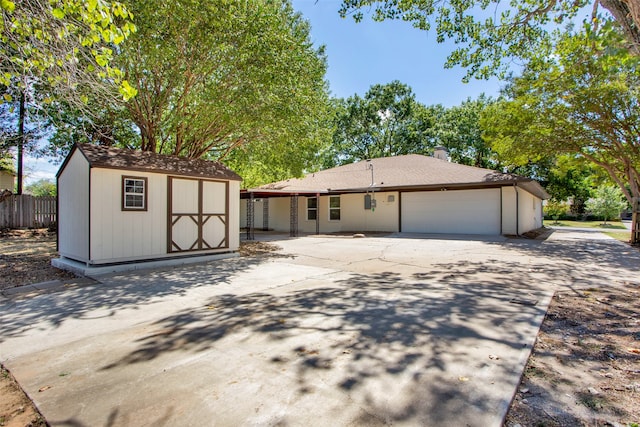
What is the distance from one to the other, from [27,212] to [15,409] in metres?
17.5

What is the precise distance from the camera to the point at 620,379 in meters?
2.70

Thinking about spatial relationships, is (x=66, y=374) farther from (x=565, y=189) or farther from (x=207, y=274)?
(x=565, y=189)

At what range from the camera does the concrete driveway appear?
2.31m

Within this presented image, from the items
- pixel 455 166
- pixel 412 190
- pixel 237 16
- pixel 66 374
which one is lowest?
pixel 66 374

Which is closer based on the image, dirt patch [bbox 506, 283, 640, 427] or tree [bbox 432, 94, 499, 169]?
dirt patch [bbox 506, 283, 640, 427]

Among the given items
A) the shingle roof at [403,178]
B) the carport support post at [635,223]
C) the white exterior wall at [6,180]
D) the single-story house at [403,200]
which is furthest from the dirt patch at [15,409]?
the white exterior wall at [6,180]

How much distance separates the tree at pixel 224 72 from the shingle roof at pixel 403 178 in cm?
448

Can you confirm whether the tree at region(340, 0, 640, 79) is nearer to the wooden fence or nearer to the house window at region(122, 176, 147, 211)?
the house window at region(122, 176, 147, 211)

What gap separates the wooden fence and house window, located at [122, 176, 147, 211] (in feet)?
39.9

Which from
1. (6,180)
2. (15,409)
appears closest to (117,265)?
(15,409)

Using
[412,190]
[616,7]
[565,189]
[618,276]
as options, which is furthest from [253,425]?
[565,189]

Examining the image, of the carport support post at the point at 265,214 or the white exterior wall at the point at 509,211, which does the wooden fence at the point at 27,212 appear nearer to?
the carport support post at the point at 265,214

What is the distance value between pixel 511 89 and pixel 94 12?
16.0 meters

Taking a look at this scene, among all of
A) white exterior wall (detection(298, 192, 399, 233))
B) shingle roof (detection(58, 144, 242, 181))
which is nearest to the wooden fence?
shingle roof (detection(58, 144, 242, 181))
